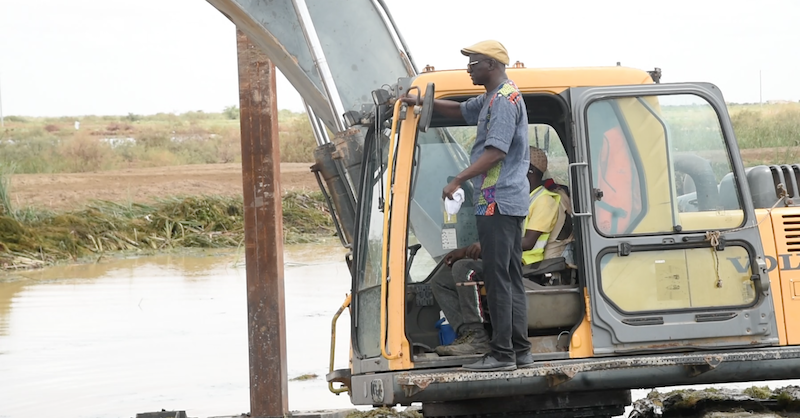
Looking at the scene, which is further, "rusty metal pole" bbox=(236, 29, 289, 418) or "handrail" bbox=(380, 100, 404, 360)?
"rusty metal pole" bbox=(236, 29, 289, 418)

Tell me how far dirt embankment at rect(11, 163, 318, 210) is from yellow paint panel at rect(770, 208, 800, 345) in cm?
2091

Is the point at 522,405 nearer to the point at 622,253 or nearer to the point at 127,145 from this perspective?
the point at 622,253

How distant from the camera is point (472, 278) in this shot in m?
5.71

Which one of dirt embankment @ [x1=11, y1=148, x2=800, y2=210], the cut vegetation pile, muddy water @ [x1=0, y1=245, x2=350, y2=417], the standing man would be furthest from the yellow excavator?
dirt embankment @ [x1=11, y1=148, x2=800, y2=210]

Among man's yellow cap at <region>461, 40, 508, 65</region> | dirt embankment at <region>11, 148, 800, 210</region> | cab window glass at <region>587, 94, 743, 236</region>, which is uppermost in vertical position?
dirt embankment at <region>11, 148, 800, 210</region>

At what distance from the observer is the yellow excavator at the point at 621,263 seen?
557 centimetres

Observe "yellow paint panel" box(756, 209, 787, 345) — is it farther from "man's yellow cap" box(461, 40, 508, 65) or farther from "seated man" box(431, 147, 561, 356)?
"man's yellow cap" box(461, 40, 508, 65)

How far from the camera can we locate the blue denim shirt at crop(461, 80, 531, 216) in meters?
5.46

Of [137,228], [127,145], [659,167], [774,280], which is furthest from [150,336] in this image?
[127,145]

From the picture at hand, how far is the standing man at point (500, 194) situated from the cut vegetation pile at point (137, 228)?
1610cm

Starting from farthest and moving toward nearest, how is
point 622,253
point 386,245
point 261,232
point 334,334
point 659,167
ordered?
point 261,232
point 334,334
point 659,167
point 622,253
point 386,245

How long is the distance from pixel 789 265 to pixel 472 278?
168 cm

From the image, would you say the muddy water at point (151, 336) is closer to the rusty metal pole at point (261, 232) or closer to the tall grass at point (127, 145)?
the rusty metal pole at point (261, 232)

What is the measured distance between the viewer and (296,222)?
24.3m
